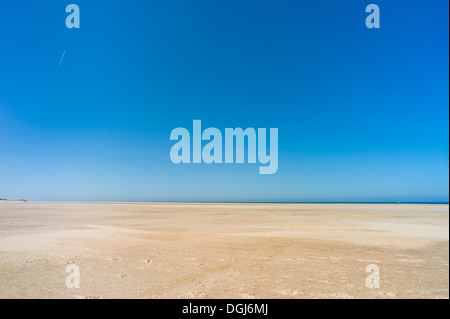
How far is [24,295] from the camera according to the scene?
7.22m

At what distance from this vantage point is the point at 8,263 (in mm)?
10297

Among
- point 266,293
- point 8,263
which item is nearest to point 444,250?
point 266,293

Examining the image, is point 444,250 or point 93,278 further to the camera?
point 444,250

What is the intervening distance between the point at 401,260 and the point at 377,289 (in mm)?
4447

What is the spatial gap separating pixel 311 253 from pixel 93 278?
833 cm
